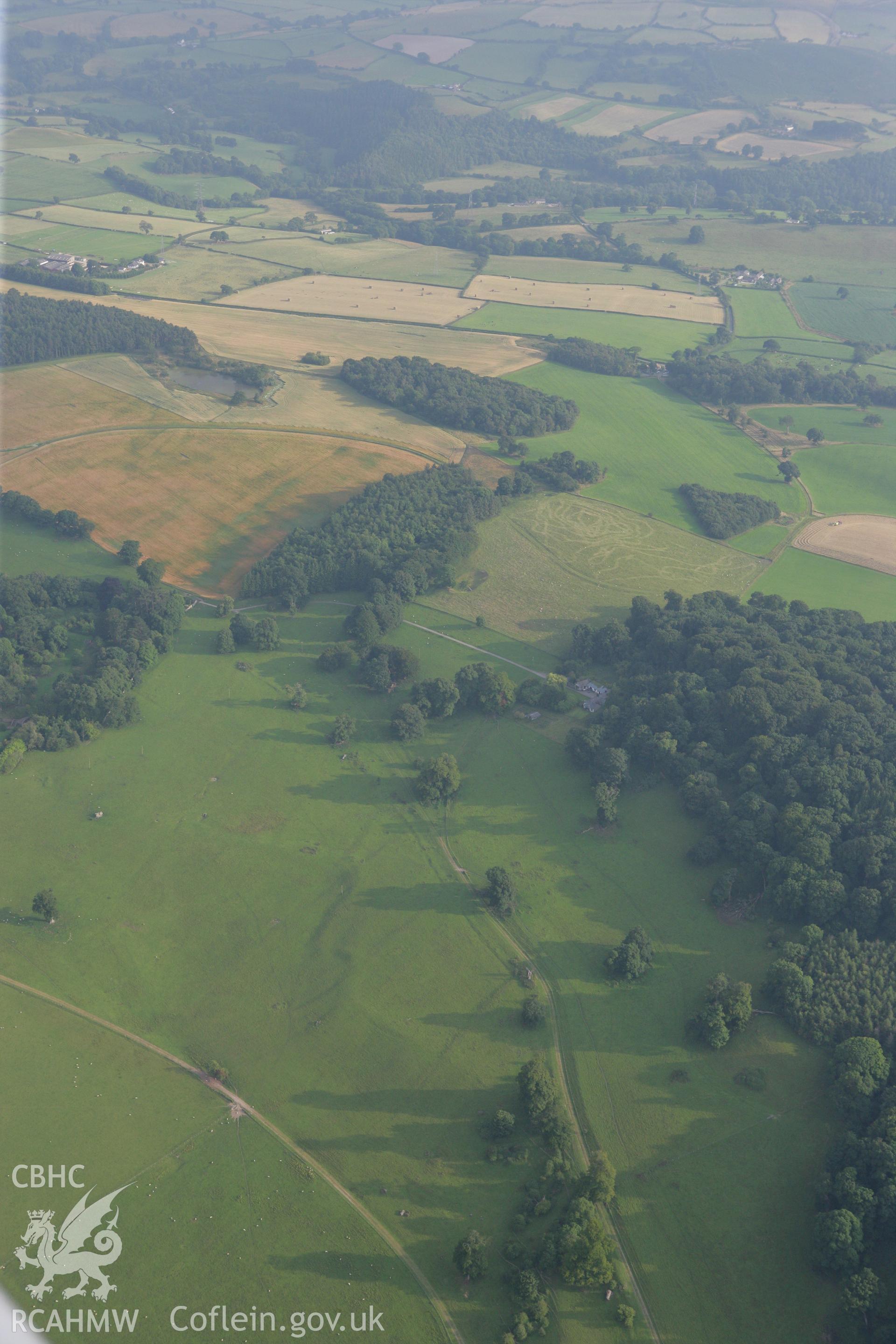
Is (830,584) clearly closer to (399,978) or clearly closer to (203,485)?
(399,978)

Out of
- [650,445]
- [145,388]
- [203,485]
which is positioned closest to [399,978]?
[203,485]

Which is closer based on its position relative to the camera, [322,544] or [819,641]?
[819,641]

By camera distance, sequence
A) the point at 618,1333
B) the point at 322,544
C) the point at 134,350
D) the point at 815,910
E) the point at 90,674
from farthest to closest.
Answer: the point at 134,350, the point at 322,544, the point at 90,674, the point at 815,910, the point at 618,1333

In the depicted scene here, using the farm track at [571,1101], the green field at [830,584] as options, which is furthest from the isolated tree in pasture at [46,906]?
the green field at [830,584]

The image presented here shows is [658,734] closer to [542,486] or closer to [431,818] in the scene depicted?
[431,818]

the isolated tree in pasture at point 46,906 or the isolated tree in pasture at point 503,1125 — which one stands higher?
the isolated tree in pasture at point 46,906

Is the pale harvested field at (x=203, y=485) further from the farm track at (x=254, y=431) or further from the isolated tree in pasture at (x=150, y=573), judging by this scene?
the isolated tree in pasture at (x=150, y=573)

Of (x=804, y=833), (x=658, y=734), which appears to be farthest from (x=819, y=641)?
(x=804, y=833)
